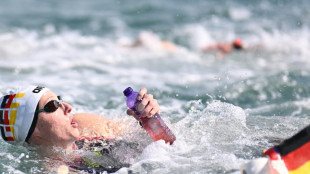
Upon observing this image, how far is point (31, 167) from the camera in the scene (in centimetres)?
481

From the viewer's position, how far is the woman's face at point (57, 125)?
4.73 metres

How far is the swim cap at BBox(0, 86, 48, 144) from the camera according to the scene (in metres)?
4.73

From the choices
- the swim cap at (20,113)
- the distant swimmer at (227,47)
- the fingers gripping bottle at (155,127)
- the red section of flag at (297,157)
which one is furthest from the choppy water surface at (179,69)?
the red section of flag at (297,157)

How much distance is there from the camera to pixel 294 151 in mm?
3492

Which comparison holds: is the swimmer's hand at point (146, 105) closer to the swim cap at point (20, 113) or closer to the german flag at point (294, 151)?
the swim cap at point (20, 113)

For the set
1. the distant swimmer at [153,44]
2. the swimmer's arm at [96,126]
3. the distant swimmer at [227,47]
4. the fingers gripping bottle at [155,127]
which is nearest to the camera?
the fingers gripping bottle at [155,127]

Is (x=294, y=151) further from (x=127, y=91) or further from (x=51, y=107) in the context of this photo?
(x=51, y=107)

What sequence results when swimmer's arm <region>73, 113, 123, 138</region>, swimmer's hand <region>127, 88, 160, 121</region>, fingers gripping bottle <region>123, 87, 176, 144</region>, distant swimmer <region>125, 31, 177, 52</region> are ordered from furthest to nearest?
distant swimmer <region>125, 31, 177, 52</region>
swimmer's arm <region>73, 113, 123, 138</region>
fingers gripping bottle <region>123, 87, 176, 144</region>
swimmer's hand <region>127, 88, 160, 121</region>

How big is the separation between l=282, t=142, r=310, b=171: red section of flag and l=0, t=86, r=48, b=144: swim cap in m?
2.45

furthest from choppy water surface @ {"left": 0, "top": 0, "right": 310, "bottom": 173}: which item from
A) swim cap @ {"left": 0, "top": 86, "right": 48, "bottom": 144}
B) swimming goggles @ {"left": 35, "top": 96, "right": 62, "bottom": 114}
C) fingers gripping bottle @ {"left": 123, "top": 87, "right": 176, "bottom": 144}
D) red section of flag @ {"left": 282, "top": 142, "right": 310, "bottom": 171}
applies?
red section of flag @ {"left": 282, "top": 142, "right": 310, "bottom": 171}

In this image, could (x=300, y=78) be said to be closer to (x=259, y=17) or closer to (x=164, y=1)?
(x=259, y=17)

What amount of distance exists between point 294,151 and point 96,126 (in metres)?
2.62

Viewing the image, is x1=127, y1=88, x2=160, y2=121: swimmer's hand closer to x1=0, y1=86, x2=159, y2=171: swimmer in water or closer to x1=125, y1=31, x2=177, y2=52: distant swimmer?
x1=0, y1=86, x2=159, y2=171: swimmer in water

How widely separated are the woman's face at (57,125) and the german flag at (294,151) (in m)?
2.04
